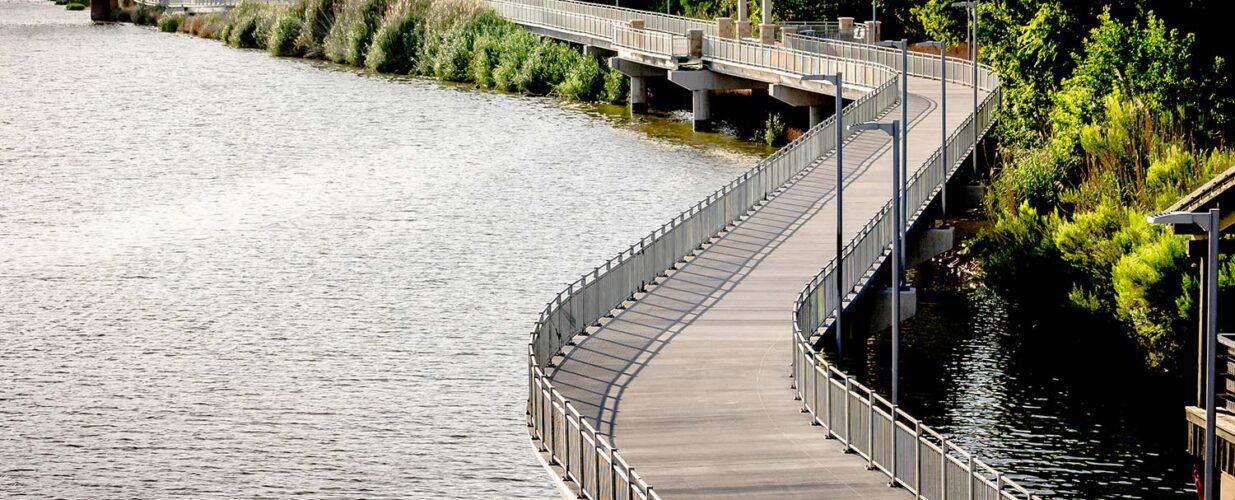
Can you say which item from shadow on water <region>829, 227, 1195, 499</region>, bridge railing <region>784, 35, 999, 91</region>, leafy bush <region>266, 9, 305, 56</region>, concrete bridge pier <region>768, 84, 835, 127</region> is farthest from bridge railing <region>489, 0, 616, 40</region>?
shadow on water <region>829, 227, 1195, 499</region>

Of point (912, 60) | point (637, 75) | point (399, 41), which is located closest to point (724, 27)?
point (637, 75)

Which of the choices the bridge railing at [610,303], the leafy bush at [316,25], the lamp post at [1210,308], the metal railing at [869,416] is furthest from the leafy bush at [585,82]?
the lamp post at [1210,308]

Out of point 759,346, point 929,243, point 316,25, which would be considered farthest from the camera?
point 316,25

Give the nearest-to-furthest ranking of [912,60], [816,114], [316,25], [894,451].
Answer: [894,451] < [816,114] < [912,60] < [316,25]

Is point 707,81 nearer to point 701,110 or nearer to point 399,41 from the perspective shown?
point 701,110

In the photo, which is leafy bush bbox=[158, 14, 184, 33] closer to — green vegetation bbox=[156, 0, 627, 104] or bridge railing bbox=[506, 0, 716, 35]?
green vegetation bbox=[156, 0, 627, 104]

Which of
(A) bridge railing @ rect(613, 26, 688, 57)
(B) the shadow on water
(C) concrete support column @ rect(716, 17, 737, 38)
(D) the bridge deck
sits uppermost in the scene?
(C) concrete support column @ rect(716, 17, 737, 38)

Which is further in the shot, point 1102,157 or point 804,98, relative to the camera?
point 804,98

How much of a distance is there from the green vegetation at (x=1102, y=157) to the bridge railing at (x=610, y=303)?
524 centimetres

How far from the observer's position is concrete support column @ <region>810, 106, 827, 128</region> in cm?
7012

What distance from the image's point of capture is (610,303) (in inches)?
1388

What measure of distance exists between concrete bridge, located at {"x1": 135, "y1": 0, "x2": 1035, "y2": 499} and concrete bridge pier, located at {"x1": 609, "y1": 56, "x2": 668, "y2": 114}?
75.6 ft

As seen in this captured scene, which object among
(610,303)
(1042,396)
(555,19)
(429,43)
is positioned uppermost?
Result: (555,19)

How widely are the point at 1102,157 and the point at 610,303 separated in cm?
1844
